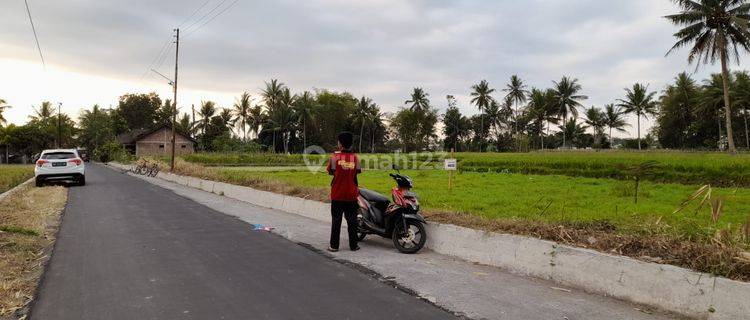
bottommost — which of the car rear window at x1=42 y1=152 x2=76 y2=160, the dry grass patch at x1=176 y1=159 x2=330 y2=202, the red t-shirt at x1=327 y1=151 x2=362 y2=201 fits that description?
the dry grass patch at x1=176 y1=159 x2=330 y2=202

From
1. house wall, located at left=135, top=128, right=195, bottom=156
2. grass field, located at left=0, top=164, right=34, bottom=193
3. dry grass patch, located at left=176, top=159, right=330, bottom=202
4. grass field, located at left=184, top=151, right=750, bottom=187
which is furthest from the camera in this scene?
house wall, located at left=135, top=128, right=195, bottom=156

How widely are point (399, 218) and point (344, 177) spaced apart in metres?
1.02

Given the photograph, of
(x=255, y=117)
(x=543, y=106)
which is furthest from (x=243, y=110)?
(x=543, y=106)

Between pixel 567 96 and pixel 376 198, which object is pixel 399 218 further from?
pixel 567 96

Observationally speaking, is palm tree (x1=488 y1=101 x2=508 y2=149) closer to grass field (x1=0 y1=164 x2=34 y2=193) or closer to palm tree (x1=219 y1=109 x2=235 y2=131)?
palm tree (x1=219 y1=109 x2=235 y2=131)

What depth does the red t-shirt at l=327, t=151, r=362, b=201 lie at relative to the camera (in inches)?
292

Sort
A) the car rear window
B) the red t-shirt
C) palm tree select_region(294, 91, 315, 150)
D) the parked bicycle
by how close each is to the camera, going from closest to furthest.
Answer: the red t-shirt → the car rear window → the parked bicycle → palm tree select_region(294, 91, 315, 150)

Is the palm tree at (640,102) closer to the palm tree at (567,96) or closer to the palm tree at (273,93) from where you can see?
the palm tree at (567,96)

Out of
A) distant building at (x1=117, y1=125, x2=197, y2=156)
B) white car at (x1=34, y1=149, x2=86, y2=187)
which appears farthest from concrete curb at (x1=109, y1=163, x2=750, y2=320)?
distant building at (x1=117, y1=125, x2=197, y2=156)

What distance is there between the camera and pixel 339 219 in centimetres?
752

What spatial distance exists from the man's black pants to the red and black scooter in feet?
1.41

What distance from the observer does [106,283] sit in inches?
220

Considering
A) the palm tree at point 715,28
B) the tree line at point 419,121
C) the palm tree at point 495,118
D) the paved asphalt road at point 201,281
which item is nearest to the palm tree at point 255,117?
the tree line at point 419,121

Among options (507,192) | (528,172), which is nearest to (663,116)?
(528,172)
